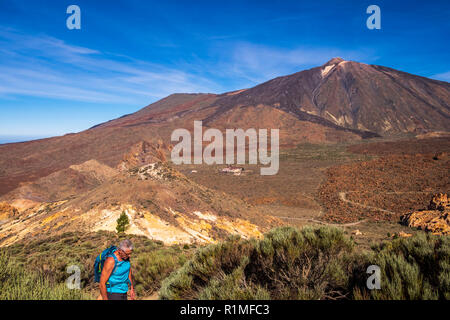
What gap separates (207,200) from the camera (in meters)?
14.2

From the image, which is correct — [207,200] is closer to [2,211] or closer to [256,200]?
[256,200]

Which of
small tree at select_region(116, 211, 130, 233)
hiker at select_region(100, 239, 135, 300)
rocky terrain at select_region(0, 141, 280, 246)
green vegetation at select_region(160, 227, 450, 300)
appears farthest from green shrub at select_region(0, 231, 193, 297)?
green vegetation at select_region(160, 227, 450, 300)

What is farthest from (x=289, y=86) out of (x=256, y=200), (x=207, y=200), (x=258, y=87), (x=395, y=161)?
(x=207, y=200)

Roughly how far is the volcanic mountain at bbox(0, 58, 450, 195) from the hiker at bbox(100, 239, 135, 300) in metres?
34.8

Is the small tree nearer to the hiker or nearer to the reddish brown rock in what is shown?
the hiker

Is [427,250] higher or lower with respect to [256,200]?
higher

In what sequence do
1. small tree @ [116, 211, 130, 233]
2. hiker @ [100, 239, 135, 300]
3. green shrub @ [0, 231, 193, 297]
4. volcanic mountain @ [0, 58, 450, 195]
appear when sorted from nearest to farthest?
hiker @ [100, 239, 135, 300], green shrub @ [0, 231, 193, 297], small tree @ [116, 211, 130, 233], volcanic mountain @ [0, 58, 450, 195]

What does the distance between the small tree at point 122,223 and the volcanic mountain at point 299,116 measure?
28.8 meters

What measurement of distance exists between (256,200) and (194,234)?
15899 mm

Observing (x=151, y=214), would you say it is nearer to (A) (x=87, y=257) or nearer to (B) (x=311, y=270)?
(A) (x=87, y=257)

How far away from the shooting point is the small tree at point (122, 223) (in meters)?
9.06

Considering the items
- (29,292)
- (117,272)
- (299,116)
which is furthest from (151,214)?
(299,116)

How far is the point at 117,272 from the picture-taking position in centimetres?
342

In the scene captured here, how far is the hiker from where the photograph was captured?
3.32m
